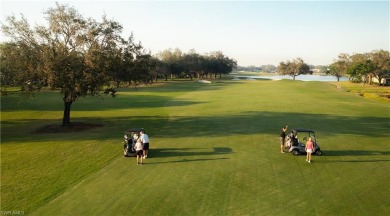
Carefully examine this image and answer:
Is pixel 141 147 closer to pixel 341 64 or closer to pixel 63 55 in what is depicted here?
pixel 63 55

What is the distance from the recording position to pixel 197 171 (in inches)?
709

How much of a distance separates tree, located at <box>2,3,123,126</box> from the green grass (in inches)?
185

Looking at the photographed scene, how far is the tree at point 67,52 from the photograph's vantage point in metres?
26.8

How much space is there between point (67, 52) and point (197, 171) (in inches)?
718

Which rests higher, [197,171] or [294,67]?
[294,67]

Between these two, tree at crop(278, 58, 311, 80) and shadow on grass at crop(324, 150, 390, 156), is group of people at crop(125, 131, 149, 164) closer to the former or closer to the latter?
shadow on grass at crop(324, 150, 390, 156)

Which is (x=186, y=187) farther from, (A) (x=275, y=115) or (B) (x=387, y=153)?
(A) (x=275, y=115)

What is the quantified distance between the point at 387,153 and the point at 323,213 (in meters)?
12.7

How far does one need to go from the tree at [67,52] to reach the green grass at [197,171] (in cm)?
469

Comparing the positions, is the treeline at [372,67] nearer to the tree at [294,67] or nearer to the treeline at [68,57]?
the tree at [294,67]

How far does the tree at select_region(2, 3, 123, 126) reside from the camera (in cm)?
2677

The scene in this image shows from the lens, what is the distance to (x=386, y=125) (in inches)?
1282

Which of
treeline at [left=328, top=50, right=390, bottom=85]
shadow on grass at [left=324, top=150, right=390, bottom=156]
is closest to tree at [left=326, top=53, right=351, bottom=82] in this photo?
treeline at [left=328, top=50, right=390, bottom=85]

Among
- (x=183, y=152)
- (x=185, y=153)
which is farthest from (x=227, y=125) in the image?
(x=185, y=153)
